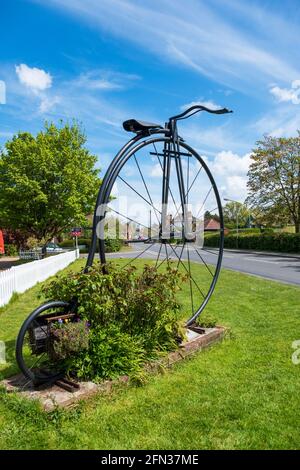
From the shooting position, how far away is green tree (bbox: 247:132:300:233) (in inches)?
1214

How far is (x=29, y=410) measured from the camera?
3.09 metres

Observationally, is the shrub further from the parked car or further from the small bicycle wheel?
the small bicycle wheel

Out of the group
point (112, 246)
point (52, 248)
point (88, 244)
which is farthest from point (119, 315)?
point (88, 244)

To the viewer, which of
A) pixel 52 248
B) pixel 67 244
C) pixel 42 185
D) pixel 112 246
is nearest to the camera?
pixel 42 185

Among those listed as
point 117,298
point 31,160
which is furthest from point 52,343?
point 31,160

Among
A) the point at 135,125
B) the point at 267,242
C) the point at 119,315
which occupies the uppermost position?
the point at 135,125

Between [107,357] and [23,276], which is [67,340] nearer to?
[107,357]

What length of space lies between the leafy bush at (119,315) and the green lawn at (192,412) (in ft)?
1.00

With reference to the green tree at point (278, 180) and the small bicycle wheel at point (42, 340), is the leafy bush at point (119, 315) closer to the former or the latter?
the small bicycle wheel at point (42, 340)

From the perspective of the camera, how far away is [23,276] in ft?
35.4

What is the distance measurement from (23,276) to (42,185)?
15.8m

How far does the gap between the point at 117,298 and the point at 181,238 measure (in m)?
1.58

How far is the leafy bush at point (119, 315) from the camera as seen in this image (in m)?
3.62

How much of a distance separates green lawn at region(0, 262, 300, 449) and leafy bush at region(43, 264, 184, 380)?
1.00ft
